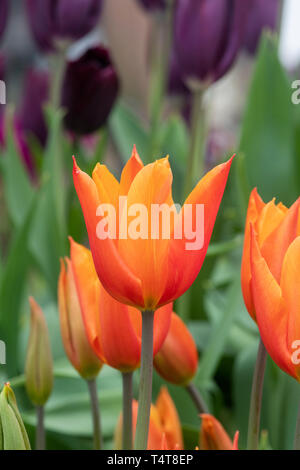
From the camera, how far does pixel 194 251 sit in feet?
0.64

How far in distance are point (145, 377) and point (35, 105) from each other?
510 mm

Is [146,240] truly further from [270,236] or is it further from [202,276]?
[202,276]

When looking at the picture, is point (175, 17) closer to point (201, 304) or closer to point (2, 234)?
point (201, 304)

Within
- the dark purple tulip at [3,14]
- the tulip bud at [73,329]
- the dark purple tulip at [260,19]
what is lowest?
the tulip bud at [73,329]

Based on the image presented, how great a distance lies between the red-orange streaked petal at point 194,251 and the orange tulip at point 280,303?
1 cm

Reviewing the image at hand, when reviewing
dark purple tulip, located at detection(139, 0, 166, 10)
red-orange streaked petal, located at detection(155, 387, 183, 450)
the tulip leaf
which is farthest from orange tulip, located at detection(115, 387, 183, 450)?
dark purple tulip, located at detection(139, 0, 166, 10)

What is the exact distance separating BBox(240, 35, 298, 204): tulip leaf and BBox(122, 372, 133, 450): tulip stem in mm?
267

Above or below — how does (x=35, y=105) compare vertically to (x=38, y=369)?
above

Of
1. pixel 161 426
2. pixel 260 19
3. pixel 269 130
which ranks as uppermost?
pixel 260 19

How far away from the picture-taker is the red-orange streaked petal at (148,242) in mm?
192

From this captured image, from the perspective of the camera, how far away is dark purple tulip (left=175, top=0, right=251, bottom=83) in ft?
1.45

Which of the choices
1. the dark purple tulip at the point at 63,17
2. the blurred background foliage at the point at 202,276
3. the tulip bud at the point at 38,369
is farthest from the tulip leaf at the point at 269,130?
the tulip bud at the point at 38,369

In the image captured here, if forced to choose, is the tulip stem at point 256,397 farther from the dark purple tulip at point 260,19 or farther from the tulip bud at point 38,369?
the dark purple tulip at point 260,19

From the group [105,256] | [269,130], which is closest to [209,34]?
[269,130]
